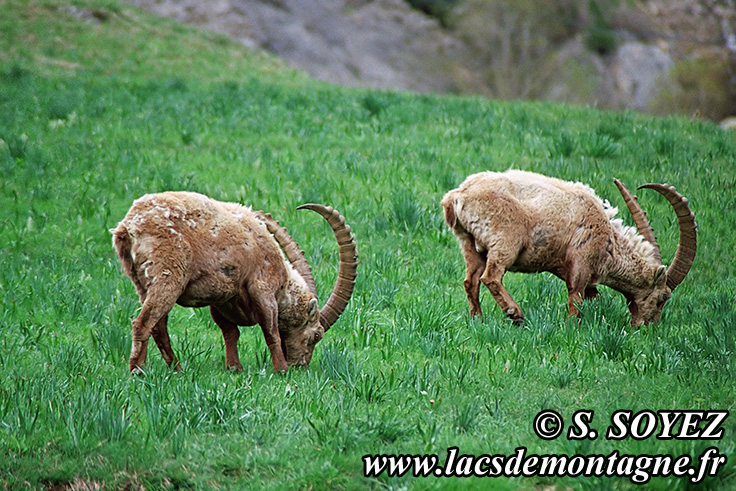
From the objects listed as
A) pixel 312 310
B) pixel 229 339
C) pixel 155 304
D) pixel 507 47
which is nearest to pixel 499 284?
pixel 312 310

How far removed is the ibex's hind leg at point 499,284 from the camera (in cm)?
671

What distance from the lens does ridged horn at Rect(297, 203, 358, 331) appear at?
219 inches

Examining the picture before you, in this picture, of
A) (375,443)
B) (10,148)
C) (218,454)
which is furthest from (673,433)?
(10,148)

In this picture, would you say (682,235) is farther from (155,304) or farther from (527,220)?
(155,304)

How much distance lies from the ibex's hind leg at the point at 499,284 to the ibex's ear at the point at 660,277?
1432mm

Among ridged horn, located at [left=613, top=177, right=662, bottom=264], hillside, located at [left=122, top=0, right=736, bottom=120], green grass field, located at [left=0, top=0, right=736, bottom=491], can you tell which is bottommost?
hillside, located at [left=122, top=0, right=736, bottom=120]

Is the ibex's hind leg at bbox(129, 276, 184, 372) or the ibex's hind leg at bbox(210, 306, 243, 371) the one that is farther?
the ibex's hind leg at bbox(210, 306, 243, 371)

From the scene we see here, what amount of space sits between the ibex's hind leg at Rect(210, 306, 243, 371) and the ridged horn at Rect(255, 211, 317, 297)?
0.71m

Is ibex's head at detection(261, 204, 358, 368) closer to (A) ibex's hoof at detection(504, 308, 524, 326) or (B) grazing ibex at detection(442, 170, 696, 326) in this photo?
(B) grazing ibex at detection(442, 170, 696, 326)

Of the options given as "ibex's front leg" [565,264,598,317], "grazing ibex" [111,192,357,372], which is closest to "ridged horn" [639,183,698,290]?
"ibex's front leg" [565,264,598,317]

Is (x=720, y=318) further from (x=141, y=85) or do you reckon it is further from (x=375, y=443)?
(x=141, y=85)

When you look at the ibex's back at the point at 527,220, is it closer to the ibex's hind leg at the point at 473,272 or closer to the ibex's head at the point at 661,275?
the ibex's hind leg at the point at 473,272

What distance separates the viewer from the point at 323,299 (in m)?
7.58

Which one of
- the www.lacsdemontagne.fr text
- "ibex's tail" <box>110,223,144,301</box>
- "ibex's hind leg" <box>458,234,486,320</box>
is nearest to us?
the www.lacsdemontagne.fr text
